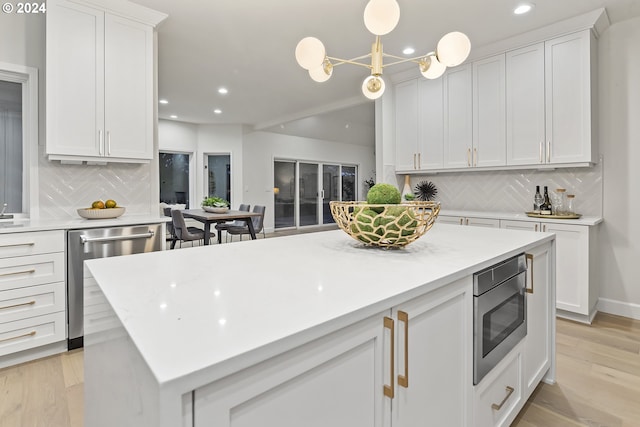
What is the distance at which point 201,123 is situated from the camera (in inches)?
316

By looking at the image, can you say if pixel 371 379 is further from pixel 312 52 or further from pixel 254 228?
pixel 254 228

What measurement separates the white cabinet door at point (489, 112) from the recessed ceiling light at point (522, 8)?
23.6 inches

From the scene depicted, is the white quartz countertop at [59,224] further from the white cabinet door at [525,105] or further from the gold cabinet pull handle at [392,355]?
the white cabinet door at [525,105]

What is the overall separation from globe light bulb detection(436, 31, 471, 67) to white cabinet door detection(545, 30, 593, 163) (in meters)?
1.97

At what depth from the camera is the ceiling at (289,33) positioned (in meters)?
2.84

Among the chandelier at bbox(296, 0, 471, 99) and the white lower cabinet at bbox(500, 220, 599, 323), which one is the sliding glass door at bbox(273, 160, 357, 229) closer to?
the white lower cabinet at bbox(500, 220, 599, 323)

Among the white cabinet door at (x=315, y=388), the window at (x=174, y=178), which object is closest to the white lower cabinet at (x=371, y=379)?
the white cabinet door at (x=315, y=388)

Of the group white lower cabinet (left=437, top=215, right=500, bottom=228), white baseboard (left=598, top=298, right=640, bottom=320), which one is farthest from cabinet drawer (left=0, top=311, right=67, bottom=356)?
white baseboard (left=598, top=298, right=640, bottom=320)

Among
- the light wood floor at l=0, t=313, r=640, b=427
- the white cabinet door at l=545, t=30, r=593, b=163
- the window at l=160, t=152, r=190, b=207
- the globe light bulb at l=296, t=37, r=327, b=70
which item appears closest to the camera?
the light wood floor at l=0, t=313, r=640, b=427

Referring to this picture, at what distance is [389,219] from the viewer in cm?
125

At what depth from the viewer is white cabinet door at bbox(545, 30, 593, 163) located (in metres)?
2.95

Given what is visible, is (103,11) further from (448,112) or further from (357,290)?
(448,112)

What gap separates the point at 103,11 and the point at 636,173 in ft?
15.3

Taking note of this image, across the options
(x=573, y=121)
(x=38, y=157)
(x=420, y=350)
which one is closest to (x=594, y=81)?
(x=573, y=121)
